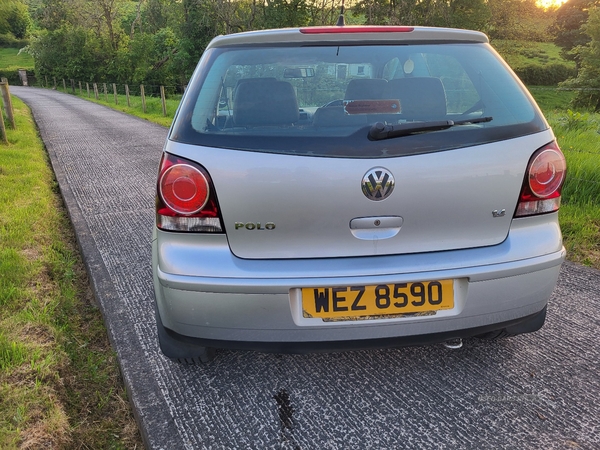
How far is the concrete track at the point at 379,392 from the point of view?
6.14 ft

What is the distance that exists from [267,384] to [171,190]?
1.00 metres

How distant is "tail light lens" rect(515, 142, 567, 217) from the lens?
1911 mm

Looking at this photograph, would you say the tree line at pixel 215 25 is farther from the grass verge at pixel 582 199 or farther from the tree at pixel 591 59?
the grass verge at pixel 582 199

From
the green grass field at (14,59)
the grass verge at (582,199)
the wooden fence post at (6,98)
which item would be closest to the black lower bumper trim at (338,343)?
the grass verge at (582,199)

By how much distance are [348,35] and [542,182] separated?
1011mm

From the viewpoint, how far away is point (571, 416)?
195cm

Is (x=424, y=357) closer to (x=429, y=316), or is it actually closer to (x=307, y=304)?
(x=429, y=316)

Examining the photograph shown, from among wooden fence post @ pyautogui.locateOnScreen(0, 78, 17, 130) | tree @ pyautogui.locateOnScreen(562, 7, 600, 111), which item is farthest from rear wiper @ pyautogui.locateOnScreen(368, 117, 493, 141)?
tree @ pyautogui.locateOnScreen(562, 7, 600, 111)

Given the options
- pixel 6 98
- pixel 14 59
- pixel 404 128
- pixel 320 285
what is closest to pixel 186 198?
pixel 320 285

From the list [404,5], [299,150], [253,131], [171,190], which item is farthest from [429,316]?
[404,5]

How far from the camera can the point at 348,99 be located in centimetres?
203

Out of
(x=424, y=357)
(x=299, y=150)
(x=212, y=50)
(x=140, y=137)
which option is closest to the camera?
(x=299, y=150)

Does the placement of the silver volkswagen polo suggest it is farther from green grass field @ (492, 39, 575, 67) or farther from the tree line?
green grass field @ (492, 39, 575, 67)

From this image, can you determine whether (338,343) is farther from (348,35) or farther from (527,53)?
Result: (527,53)
